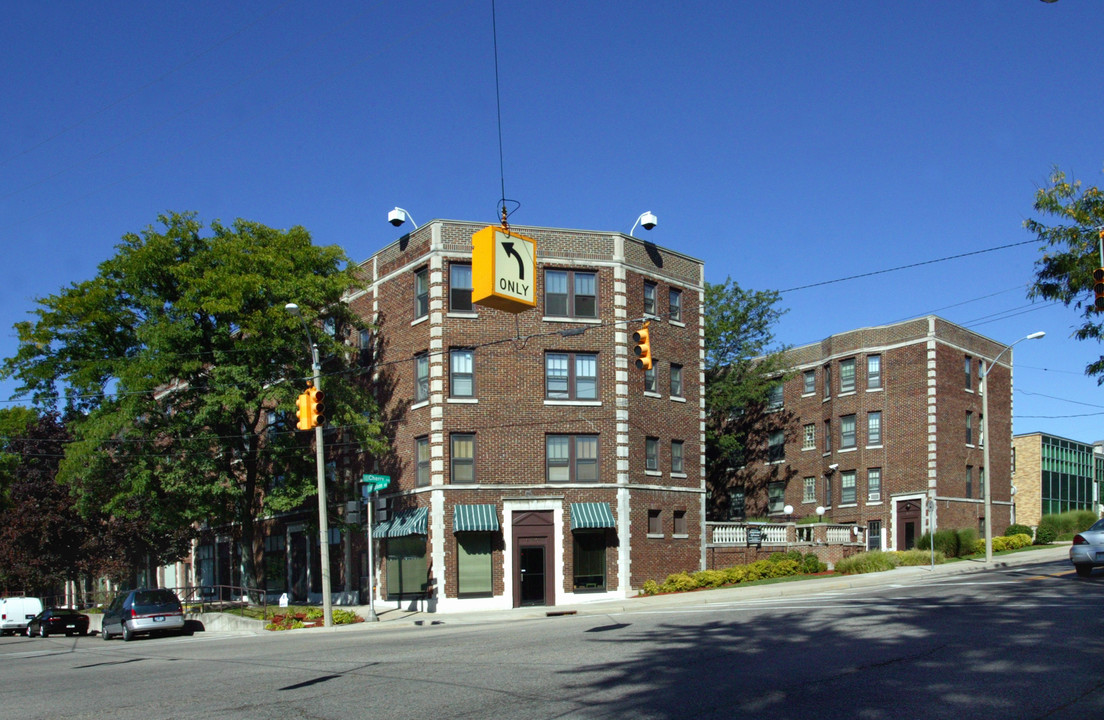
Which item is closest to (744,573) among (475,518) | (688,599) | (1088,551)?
(688,599)

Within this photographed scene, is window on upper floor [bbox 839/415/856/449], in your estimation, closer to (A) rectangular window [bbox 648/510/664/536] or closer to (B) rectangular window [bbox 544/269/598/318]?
(A) rectangular window [bbox 648/510/664/536]

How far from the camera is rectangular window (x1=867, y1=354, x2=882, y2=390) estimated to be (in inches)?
2207

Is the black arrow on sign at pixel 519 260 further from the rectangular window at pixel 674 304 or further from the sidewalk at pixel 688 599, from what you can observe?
the rectangular window at pixel 674 304

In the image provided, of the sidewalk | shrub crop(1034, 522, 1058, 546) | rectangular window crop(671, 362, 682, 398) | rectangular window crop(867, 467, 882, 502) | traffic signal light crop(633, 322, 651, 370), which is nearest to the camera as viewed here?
traffic signal light crop(633, 322, 651, 370)

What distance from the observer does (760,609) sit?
22.8 m

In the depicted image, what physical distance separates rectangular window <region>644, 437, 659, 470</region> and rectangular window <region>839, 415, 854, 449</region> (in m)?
21.7

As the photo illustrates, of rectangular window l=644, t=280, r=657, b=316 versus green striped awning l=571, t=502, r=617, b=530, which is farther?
rectangular window l=644, t=280, r=657, b=316

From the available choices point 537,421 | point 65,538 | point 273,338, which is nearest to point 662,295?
point 537,421

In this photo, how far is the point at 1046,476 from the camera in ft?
215

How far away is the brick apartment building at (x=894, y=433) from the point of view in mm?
53500

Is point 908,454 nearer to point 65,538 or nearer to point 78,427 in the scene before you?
point 78,427

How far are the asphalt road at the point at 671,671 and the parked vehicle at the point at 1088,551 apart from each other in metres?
4.34

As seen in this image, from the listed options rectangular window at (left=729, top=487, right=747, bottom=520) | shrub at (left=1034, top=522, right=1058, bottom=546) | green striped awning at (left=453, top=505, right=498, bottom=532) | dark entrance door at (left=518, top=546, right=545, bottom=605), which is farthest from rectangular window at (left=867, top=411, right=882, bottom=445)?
green striped awning at (left=453, top=505, right=498, bottom=532)

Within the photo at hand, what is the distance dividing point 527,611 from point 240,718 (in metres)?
22.3
